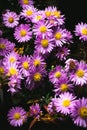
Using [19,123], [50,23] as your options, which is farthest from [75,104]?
[50,23]

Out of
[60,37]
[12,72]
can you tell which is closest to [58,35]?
[60,37]

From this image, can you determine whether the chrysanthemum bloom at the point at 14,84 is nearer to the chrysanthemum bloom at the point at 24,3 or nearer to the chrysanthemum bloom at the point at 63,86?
the chrysanthemum bloom at the point at 63,86

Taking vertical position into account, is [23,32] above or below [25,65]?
above

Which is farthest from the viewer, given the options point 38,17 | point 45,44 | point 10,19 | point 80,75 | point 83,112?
point 10,19

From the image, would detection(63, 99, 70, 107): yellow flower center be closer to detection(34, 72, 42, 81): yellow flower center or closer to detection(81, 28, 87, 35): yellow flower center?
detection(34, 72, 42, 81): yellow flower center

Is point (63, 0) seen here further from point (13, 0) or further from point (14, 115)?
point (14, 115)

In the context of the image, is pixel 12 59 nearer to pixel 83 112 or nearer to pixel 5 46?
pixel 5 46
